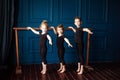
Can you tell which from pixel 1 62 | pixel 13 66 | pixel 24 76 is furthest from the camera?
pixel 13 66

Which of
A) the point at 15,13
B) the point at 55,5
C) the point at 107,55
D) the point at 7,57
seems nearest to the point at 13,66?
the point at 7,57

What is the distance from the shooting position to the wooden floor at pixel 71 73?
4.00 metres

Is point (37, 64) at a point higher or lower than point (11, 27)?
lower

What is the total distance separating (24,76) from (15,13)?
1.34 metres

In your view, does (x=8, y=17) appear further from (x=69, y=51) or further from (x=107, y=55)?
(x=107, y=55)

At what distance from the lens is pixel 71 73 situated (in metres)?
4.27

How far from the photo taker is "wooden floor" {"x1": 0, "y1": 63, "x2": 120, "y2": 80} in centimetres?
400

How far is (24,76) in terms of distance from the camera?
161 inches

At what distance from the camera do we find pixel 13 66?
4.75 m

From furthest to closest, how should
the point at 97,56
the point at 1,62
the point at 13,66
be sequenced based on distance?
1. the point at 97,56
2. the point at 13,66
3. the point at 1,62

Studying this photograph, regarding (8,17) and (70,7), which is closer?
(8,17)

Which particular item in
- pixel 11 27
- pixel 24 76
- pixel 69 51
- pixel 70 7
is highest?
pixel 70 7

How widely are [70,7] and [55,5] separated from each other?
1.06 ft

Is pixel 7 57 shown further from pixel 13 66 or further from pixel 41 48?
pixel 41 48
